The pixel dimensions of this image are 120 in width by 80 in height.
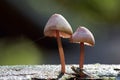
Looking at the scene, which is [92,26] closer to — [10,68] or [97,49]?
[97,49]

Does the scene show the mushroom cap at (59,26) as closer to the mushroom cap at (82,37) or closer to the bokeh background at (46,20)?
the mushroom cap at (82,37)

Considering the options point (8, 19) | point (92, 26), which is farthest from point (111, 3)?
point (8, 19)

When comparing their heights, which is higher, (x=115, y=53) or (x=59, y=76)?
(x=115, y=53)

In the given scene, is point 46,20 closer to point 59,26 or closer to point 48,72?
point 48,72

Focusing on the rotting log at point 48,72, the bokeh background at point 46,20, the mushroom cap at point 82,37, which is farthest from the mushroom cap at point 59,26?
the bokeh background at point 46,20

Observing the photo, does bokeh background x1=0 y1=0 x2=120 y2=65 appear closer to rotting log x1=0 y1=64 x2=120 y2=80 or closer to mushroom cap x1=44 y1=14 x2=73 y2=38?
rotting log x1=0 y1=64 x2=120 y2=80
